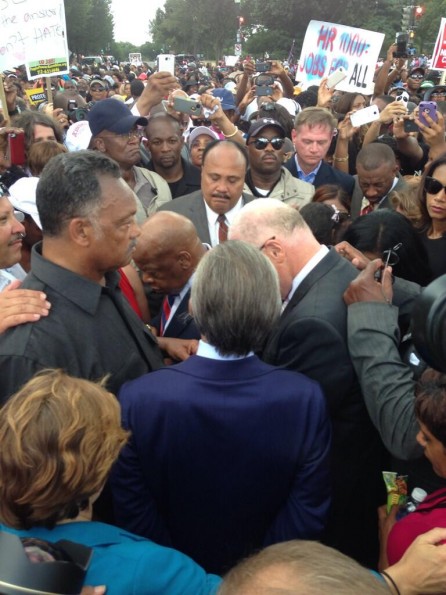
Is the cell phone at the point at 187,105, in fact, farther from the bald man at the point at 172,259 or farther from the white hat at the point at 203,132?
the bald man at the point at 172,259

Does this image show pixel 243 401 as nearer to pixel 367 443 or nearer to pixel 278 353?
pixel 278 353

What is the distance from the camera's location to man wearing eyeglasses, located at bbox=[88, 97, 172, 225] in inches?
183

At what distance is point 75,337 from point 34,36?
547 centimetres

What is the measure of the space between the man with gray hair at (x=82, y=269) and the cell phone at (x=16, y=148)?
2.21m

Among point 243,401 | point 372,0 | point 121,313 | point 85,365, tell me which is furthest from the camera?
point 372,0

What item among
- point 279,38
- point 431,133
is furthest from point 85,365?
point 279,38

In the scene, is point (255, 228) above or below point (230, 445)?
above

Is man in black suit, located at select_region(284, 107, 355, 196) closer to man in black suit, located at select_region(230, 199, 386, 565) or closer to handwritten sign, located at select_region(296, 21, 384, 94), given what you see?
handwritten sign, located at select_region(296, 21, 384, 94)

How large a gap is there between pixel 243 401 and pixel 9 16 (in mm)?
5888

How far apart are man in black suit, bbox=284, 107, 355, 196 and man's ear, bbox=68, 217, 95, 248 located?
11.5ft

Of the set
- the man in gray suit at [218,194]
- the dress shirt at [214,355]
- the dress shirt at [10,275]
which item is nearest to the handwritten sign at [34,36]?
the man in gray suit at [218,194]

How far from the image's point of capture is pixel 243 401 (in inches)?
72.7

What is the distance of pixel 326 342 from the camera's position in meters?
2.25

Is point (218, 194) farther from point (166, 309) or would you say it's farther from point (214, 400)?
point (214, 400)
